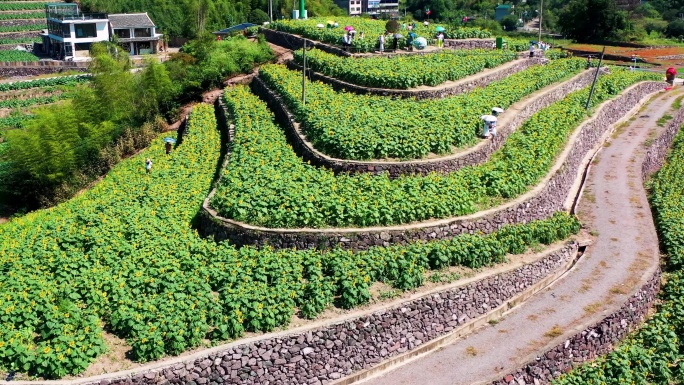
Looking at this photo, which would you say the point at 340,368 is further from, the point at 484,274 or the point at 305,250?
the point at 484,274

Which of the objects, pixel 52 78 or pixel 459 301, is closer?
pixel 459 301

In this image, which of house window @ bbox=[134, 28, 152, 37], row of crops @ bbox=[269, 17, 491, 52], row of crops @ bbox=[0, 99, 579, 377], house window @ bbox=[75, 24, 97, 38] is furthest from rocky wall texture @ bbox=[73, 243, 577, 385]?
house window @ bbox=[134, 28, 152, 37]

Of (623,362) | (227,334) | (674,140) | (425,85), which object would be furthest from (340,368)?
(674,140)

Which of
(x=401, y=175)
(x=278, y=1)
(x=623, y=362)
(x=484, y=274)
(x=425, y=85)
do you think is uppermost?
(x=278, y=1)

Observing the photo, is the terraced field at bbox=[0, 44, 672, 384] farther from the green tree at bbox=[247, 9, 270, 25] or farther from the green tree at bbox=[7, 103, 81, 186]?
the green tree at bbox=[247, 9, 270, 25]

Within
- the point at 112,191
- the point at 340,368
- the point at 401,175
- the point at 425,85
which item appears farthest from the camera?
the point at 425,85

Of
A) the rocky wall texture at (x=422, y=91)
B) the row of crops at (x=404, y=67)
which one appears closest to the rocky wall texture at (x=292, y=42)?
the row of crops at (x=404, y=67)
